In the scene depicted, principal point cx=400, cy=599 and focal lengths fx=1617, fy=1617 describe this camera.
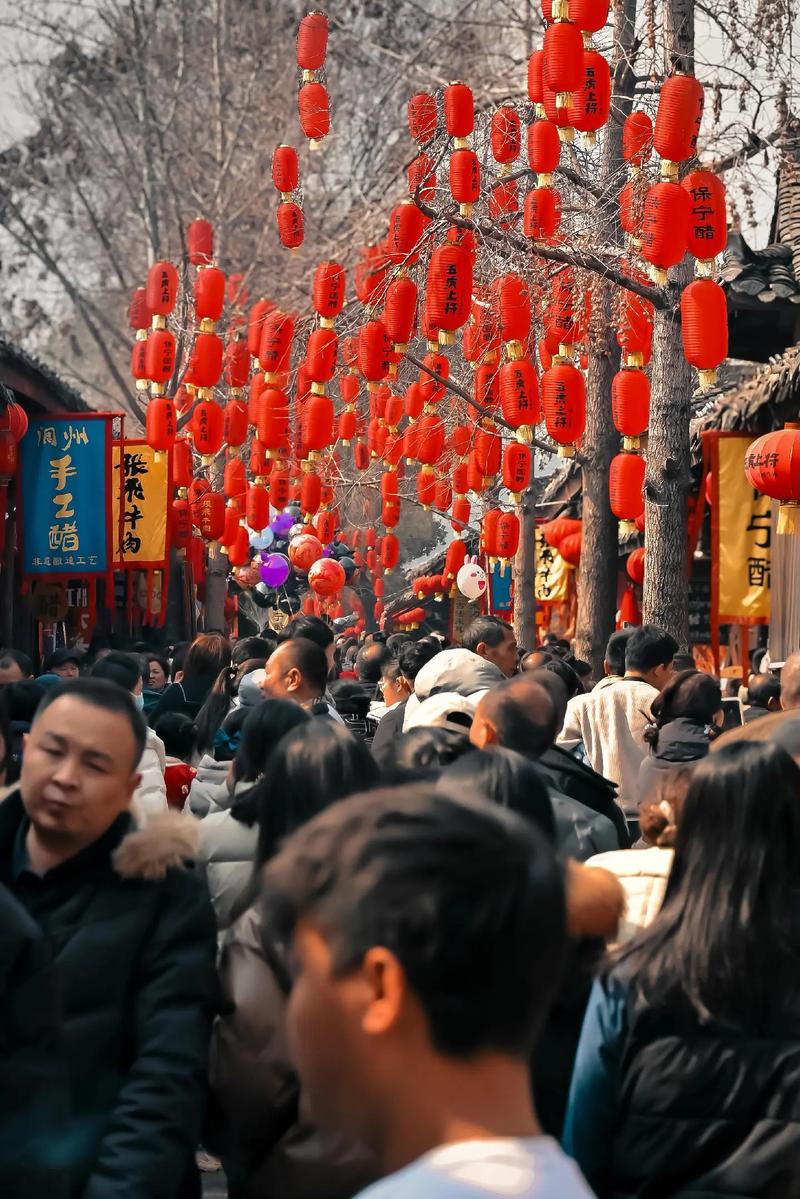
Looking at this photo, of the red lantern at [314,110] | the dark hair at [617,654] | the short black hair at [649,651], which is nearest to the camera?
the short black hair at [649,651]

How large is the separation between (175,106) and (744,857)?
26811mm

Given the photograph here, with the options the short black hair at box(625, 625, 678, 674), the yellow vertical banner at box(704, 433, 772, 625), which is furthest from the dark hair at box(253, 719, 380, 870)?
the yellow vertical banner at box(704, 433, 772, 625)

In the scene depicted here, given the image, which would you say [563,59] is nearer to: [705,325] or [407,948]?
[705,325]

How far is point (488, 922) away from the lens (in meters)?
1.61

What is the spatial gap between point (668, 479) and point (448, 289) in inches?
98.1

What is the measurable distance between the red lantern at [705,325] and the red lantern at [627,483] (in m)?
3.43

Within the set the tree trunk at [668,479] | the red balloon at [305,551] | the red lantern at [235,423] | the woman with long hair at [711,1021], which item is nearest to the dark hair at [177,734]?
the woman with long hair at [711,1021]

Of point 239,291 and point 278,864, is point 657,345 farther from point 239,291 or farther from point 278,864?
point 239,291

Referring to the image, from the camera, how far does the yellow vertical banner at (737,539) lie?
13.6 meters

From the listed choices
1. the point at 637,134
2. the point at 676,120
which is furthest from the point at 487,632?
the point at 637,134

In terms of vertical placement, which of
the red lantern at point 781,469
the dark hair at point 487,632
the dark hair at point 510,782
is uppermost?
the red lantern at point 781,469

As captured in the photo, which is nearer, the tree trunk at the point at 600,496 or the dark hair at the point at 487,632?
the dark hair at the point at 487,632

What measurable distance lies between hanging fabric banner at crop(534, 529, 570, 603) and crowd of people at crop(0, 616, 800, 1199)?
19.7 meters

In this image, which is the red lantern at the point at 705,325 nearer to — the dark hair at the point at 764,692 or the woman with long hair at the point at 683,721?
the dark hair at the point at 764,692
